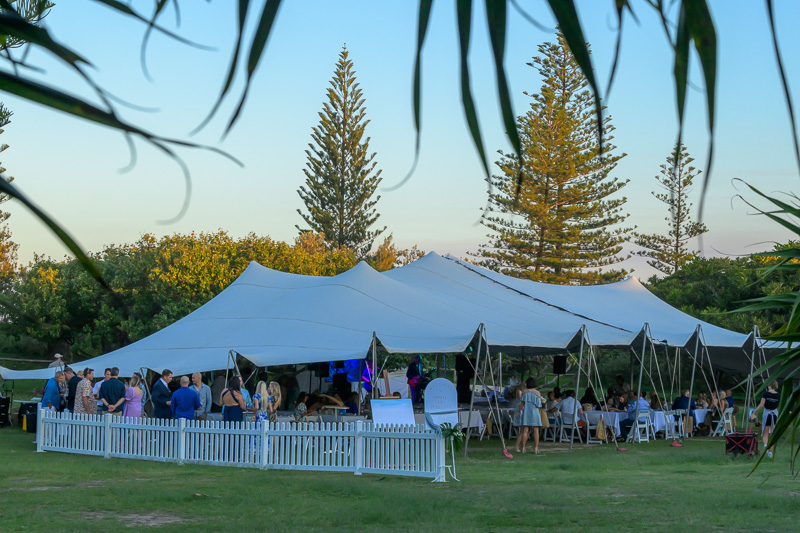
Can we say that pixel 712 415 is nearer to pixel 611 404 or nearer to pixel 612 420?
pixel 611 404

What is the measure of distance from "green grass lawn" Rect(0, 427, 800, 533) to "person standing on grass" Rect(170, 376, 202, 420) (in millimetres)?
779

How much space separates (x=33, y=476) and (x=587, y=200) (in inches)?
1213

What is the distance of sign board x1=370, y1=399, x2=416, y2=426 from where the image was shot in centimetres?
1221

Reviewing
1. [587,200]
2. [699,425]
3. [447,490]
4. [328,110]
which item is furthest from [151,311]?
[447,490]

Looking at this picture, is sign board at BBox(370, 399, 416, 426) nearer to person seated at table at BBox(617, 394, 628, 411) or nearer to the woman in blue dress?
the woman in blue dress

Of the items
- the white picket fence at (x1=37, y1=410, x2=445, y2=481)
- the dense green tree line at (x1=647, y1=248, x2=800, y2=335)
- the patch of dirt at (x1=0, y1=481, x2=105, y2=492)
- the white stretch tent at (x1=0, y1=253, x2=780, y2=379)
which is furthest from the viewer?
the dense green tree line at (x1=647, y1=248, x2=800, y2=335)

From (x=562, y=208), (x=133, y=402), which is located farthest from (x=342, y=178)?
(x=133, y=402)

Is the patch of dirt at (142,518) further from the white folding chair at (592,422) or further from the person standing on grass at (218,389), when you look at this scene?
the white folding chair at (592,422)

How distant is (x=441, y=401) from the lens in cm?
1270

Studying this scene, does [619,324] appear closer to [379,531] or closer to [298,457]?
[298,457]

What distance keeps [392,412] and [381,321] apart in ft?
6.68

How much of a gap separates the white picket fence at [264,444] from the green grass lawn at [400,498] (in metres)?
0.24

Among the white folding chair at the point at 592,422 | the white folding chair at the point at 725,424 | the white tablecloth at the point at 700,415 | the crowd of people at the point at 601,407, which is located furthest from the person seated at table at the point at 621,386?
the white folding chair at the point at 592,422

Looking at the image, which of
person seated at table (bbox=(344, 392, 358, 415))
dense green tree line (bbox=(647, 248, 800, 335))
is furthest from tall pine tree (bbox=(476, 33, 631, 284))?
person seated at table (bbox=(344, 392, 358, 415))
